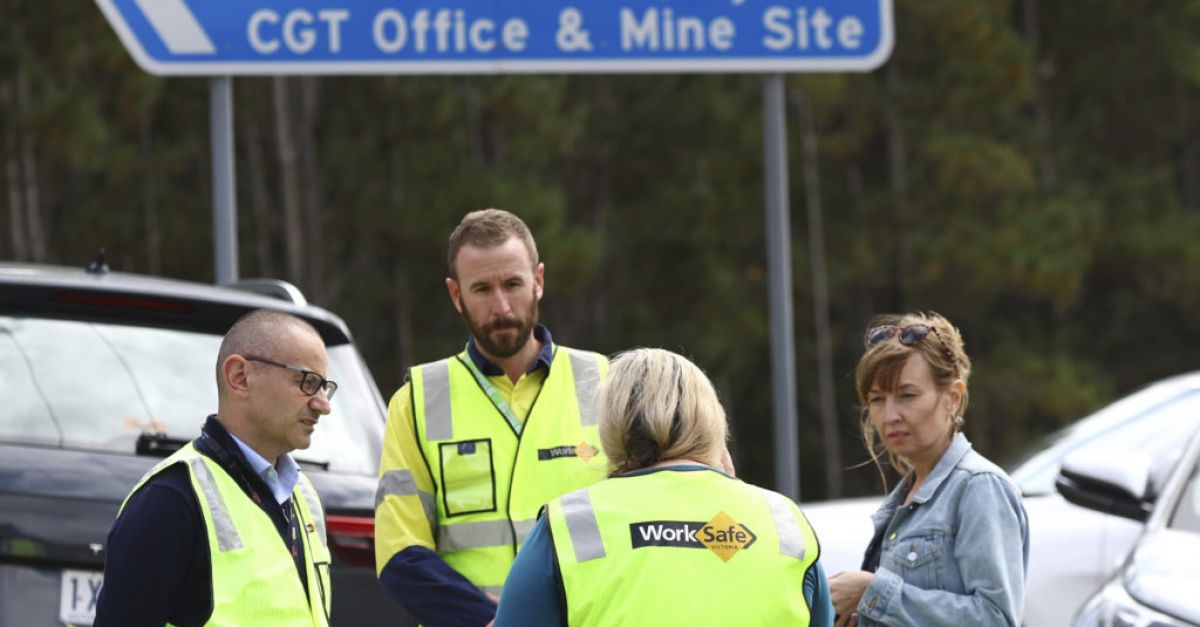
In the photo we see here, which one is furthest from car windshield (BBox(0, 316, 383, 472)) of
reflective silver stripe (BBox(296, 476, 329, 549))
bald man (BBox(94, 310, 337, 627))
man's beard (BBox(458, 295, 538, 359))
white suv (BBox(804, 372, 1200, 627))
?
white suv (BBox(804, 372, 1200, 627))

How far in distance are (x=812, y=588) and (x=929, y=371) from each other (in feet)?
2.62

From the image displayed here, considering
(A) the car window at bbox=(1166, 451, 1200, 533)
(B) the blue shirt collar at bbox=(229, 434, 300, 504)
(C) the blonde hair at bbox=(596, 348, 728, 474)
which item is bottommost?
(A) the car window at bbox=(1166, 451, 1200, 533)

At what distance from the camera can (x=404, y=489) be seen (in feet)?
13.0

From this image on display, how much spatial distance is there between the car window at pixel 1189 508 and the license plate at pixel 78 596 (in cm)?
306

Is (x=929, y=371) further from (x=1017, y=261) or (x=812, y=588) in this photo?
(x=1017, y=261)

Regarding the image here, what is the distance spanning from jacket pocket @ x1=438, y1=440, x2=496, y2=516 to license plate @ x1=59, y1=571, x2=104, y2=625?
0.74 meters

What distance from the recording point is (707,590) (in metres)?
2.91

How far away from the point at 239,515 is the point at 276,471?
0.57ft

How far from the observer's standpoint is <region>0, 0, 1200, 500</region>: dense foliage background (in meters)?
24.6

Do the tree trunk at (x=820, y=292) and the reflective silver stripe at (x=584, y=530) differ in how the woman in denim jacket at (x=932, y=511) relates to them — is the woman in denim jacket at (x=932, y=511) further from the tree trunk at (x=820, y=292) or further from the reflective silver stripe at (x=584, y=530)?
the tree trunk at (x=820, y=292)

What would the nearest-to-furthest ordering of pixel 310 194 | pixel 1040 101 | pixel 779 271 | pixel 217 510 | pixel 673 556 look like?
pixel 673 556, pixel 217 510, pixel 779 271, pixel 310 194, pixel 1040 101

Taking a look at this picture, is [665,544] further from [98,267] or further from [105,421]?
[98,267]

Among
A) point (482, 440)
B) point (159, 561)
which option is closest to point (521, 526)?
point (482, 440)

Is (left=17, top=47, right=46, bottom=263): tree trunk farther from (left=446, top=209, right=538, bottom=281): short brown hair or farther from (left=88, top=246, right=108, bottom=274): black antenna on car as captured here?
(left=446, top=209, right=538, bottom=281): short brown hair
